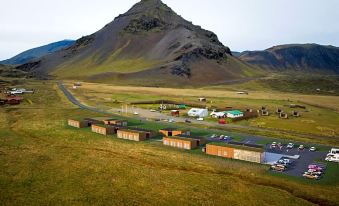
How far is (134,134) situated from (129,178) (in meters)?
26.1

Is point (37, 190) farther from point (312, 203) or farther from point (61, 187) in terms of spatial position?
point (312, 203)

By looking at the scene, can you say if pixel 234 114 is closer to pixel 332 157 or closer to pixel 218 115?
pixel 218 115

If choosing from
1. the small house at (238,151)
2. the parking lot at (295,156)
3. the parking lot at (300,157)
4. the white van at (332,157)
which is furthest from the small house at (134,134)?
the white van at (332,157)

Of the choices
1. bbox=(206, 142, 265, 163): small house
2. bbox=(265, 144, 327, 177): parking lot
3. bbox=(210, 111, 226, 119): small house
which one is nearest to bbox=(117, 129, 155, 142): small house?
bbox=(206, 142, 265, 163): small house

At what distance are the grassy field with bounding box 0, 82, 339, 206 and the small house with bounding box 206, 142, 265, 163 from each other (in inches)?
93.6

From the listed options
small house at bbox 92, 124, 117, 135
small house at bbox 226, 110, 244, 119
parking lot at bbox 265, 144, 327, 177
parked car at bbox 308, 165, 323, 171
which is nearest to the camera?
parked car at bbox 308, 165, 323, 171

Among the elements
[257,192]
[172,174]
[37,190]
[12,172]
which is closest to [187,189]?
[172,174]

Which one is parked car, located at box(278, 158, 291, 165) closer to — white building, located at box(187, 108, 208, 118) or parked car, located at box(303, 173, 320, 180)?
parked car, located at box(303, 173, 320, 180)

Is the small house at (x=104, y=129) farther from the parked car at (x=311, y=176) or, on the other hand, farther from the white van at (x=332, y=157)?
the white van at (x=332, y=157)

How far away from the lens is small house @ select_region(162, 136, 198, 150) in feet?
230

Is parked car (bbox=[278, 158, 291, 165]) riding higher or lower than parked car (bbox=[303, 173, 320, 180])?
higher

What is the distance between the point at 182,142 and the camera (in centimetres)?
7069

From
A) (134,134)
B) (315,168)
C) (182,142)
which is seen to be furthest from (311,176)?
(134,134)

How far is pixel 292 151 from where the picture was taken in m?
68.9
